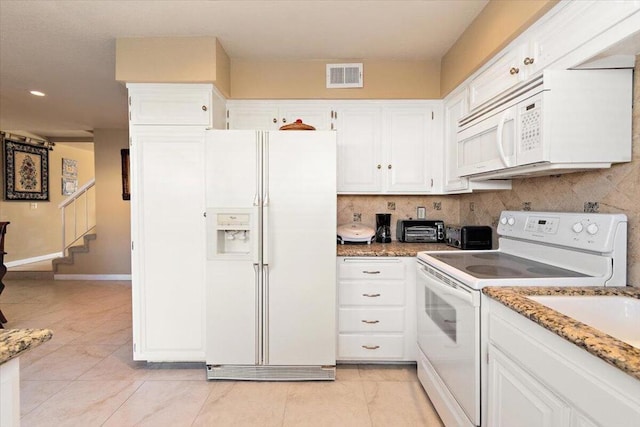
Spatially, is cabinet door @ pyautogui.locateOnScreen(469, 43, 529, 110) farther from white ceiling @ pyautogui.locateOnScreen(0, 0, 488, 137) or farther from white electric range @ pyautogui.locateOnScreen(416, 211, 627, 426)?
white electric range @ pyautogui.locateOnScreen(416, 211, 627, 426)

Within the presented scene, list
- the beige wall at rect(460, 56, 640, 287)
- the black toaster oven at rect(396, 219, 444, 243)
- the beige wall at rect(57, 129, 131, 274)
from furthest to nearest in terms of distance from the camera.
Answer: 1. the beige wall at rect(57, 129, 131, 274)
2. the black toaster oven at rect(396, 219, 444, 243)
3. the beige wall at rect(460, 56, 640, 287)

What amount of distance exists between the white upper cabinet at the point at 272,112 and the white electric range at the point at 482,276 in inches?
61.3

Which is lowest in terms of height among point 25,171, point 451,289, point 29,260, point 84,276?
point 84,276

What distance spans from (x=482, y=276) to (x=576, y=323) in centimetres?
56

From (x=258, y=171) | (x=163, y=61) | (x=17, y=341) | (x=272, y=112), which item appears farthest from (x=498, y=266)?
(x=163, y=61)

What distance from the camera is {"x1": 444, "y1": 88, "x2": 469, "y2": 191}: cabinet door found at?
2.47 m

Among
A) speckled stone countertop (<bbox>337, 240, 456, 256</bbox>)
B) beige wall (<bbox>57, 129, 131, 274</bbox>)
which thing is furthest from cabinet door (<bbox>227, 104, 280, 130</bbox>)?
beige wall (<bbox>57, 129, 131, 274</bbox>)

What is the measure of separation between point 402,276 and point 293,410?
1.19 m

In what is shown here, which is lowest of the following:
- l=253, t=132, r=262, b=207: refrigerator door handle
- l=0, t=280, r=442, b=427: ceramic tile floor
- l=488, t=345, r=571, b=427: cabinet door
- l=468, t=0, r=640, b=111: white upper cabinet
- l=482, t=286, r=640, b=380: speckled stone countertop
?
l=0, t=280, r=442, b=427: ceramic tile floor

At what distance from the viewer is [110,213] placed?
209 inches

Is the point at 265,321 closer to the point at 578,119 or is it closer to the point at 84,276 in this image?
the point at 578,119

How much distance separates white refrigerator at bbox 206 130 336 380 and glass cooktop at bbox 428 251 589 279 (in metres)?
0.84

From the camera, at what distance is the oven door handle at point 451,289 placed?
147 centimetres

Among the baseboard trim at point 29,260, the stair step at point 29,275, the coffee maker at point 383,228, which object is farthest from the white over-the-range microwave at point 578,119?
the baseboard trim at point 29,260
